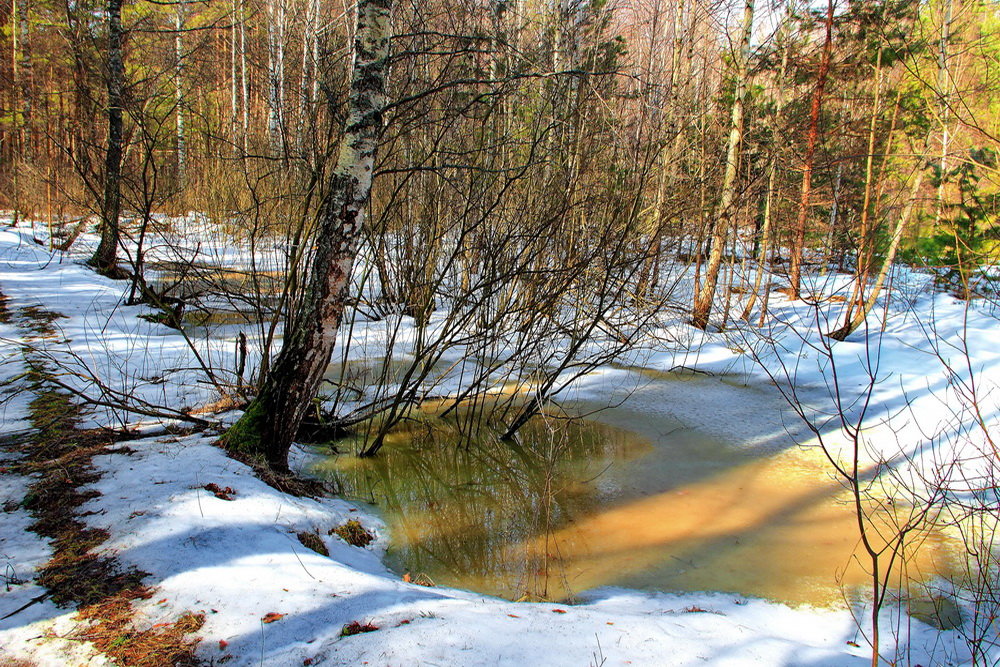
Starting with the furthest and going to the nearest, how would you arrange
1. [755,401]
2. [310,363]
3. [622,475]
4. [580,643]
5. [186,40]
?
[186,40]
[755,401]
[622,475]
[310,363]
[580,643]

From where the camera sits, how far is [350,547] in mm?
3807

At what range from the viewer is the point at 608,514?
4.54 metres

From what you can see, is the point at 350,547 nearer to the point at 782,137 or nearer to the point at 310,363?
the point at 310,363

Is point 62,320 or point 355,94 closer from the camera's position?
point 355,94

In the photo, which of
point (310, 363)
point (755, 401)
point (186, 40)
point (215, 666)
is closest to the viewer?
point (215, 666)

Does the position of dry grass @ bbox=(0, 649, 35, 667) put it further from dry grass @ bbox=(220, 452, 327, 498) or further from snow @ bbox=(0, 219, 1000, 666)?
dry grass @ bbox=(220, 452, 327, 498)

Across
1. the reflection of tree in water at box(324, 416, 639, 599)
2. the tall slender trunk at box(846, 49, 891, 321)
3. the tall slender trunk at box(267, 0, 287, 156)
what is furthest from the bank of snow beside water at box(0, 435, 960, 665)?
the tall slender trunk at box(267, 0, 287, 156)

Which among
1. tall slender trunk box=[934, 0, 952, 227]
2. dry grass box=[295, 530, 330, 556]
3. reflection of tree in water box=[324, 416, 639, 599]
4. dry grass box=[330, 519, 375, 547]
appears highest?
tall slender trunk box=[934, 0, 952, 227]

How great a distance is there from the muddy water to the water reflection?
0.01 metres

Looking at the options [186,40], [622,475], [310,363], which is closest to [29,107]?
[186,40]

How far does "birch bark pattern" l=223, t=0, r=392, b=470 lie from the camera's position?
150 inches

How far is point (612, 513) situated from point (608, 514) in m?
0.04

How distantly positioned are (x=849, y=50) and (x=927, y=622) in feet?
46.5

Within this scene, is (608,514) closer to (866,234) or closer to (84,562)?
(866,234)
